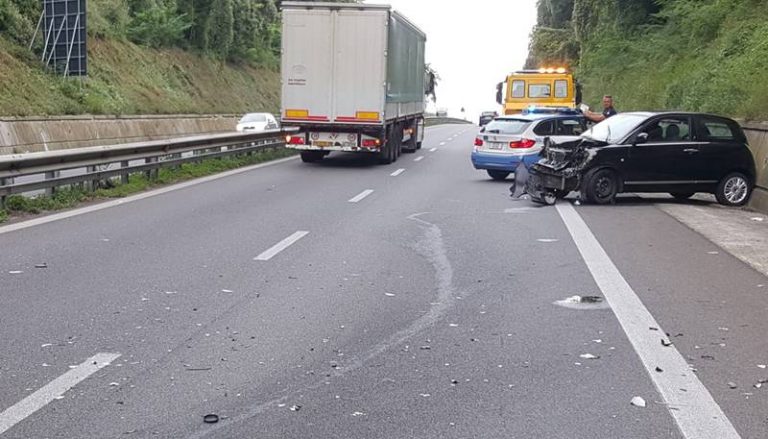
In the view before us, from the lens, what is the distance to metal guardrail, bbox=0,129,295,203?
1298 cm

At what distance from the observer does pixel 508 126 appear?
19.6 m

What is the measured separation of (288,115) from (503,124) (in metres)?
5.85

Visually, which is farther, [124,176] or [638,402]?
[124,176]

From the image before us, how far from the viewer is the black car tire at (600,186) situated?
15.2 meters

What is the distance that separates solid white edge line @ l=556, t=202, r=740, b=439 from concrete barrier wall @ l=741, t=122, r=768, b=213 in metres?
6.71

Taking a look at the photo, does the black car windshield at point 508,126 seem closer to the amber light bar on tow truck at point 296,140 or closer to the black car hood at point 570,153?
the black car hood at point 570,153

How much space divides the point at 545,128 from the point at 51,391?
50.4ft

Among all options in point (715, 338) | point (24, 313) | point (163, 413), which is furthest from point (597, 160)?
point (163, 413)

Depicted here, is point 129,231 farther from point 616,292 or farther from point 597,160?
point 597,160

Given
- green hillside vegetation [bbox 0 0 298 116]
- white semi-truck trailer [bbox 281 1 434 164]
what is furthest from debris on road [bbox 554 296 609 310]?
green hillside vegetation [bbox 0 0 298 116]

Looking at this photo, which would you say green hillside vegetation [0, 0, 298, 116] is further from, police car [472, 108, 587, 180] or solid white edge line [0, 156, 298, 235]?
police car [472, 108, 587, 180]

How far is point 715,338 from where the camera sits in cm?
681

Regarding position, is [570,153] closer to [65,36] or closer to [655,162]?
[655,162]

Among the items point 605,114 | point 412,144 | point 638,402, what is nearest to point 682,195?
point 605,114
